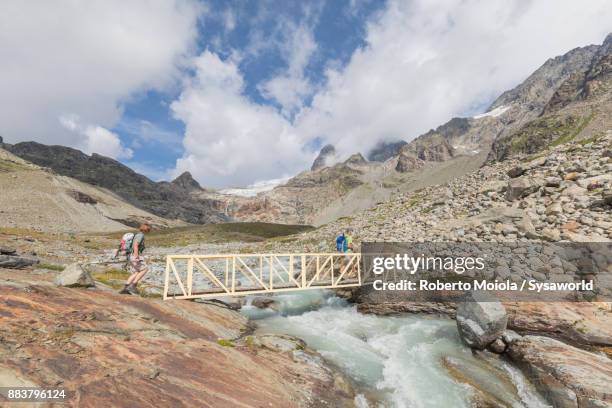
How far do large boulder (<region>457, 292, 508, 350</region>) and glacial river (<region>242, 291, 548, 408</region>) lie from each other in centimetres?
66

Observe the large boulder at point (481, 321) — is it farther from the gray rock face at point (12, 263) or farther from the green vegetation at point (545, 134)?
the green vegetation at point (545, 134)

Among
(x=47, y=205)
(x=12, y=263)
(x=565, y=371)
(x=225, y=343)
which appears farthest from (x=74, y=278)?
(x=47, y=205)

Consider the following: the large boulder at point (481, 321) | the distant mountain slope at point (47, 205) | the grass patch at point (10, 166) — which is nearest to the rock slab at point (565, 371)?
the large boulder at point (481, 321)

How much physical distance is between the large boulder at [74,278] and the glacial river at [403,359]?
8425 mm

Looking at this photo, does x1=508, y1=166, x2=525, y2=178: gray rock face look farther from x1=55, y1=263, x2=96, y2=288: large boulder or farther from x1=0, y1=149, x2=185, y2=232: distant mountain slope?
x1=0, y1=149, x2=185, y2=232: distant mountain slope

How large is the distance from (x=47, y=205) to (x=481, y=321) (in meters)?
187

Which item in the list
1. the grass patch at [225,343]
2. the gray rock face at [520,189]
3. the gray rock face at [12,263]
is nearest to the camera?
the grass patch at [225,343]

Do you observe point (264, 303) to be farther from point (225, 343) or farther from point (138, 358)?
point (138, 358)

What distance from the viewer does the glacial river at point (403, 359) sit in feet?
36.6

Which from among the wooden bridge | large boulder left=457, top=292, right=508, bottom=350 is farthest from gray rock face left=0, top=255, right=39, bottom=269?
large boulder left=457, top=292, right=508, bottom=350

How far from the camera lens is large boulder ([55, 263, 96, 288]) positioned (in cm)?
1222

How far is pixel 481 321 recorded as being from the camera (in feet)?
44.8

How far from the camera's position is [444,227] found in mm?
26125

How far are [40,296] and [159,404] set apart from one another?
6032mm
